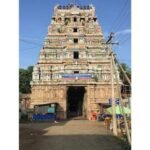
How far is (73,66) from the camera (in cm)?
3634

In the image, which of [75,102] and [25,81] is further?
[25,81]

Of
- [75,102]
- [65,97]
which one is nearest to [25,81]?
[75,102]

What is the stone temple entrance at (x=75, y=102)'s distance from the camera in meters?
39.6

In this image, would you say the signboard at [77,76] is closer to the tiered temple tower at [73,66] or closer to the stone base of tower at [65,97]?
the tiered temple tower at [73,66]

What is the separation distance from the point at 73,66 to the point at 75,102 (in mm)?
6569

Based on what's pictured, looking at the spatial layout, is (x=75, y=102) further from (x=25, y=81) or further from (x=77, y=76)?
(x=25, y=81)

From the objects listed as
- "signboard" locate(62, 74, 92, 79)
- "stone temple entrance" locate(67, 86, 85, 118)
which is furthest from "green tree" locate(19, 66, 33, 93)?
"signboard" locate(62, 74, 92, 79)

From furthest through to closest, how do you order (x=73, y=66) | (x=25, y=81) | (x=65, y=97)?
(x=25, y=81) < (x=73, y=66) < (x=65, y=97)

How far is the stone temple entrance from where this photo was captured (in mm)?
39625

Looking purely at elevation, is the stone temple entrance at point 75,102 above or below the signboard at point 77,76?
below

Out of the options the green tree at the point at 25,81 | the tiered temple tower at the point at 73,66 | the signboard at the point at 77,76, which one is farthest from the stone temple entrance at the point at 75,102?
the green tree at the point at 25,81
